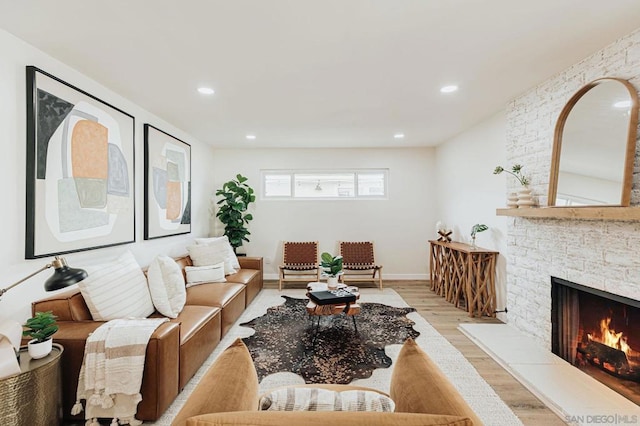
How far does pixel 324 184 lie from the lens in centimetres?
584

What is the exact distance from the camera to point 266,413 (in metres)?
0.77

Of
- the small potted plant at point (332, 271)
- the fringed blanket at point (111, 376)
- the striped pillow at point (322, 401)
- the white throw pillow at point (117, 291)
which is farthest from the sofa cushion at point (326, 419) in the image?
the small potted plant at point (332, 271)

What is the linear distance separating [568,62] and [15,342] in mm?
4270

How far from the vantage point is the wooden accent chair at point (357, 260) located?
5.27m

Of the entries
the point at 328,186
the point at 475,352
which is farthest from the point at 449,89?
the point at 328,186

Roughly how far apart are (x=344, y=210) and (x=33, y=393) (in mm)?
4690

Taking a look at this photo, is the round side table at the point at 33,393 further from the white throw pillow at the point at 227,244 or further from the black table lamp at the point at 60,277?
the white throw pillow at the point at 227,244

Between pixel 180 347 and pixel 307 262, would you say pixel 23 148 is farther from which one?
pixel 307 262

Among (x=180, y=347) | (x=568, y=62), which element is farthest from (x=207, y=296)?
(x=568, y=62)

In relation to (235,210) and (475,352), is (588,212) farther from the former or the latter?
(235,210)

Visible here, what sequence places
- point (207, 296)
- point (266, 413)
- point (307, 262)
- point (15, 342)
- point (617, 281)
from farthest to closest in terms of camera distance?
point (307, 262)
point (207, 296)
point (617, 281)
point (15, 342)
point (266, 413)

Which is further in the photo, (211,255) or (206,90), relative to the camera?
(211,255)

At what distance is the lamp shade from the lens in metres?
1.54

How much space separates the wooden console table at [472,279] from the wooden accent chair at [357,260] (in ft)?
4.24
